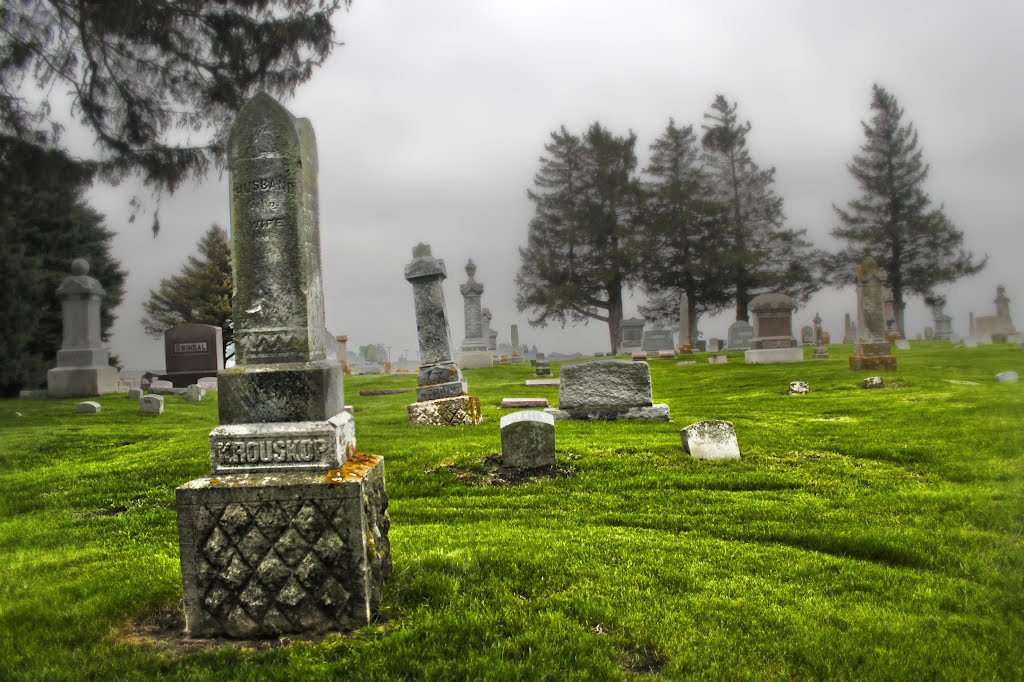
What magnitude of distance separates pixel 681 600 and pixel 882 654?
40.8 inches

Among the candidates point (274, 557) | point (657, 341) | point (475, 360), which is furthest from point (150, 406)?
point (657, 341)

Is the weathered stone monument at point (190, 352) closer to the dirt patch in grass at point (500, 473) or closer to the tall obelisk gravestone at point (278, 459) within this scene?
the dirt patch in grass at point (500, 473)

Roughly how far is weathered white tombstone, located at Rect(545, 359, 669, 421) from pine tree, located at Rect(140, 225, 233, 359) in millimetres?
29245

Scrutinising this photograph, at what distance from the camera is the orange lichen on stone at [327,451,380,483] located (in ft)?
11.3

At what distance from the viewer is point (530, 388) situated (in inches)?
690

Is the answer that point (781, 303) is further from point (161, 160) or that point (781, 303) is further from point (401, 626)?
point (401, 626)

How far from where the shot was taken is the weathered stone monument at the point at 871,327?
1602cm

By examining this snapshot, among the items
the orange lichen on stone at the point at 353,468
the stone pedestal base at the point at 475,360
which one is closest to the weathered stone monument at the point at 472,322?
the stone pedestal base at the point at 475,360

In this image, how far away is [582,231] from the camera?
38.0 meters

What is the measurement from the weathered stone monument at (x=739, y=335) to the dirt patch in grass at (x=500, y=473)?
28592 millimetres

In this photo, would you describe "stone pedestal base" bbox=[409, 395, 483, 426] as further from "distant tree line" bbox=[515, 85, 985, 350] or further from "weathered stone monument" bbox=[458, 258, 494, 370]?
"distant tree line" bbox=[515, 85, 985, 350]

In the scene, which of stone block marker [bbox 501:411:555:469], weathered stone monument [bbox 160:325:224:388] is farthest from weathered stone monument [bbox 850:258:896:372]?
weathered stone monument [bbox 160:325:224:388]

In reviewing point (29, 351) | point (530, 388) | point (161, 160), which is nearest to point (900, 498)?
point (161, 160)

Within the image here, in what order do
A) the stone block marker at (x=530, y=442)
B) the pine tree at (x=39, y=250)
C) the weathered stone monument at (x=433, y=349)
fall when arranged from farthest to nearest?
the weathered stone monument at (x=433, y=349)
the pine tree at (x=39, y=250)
the stone block marker at (x=530, y=442)
